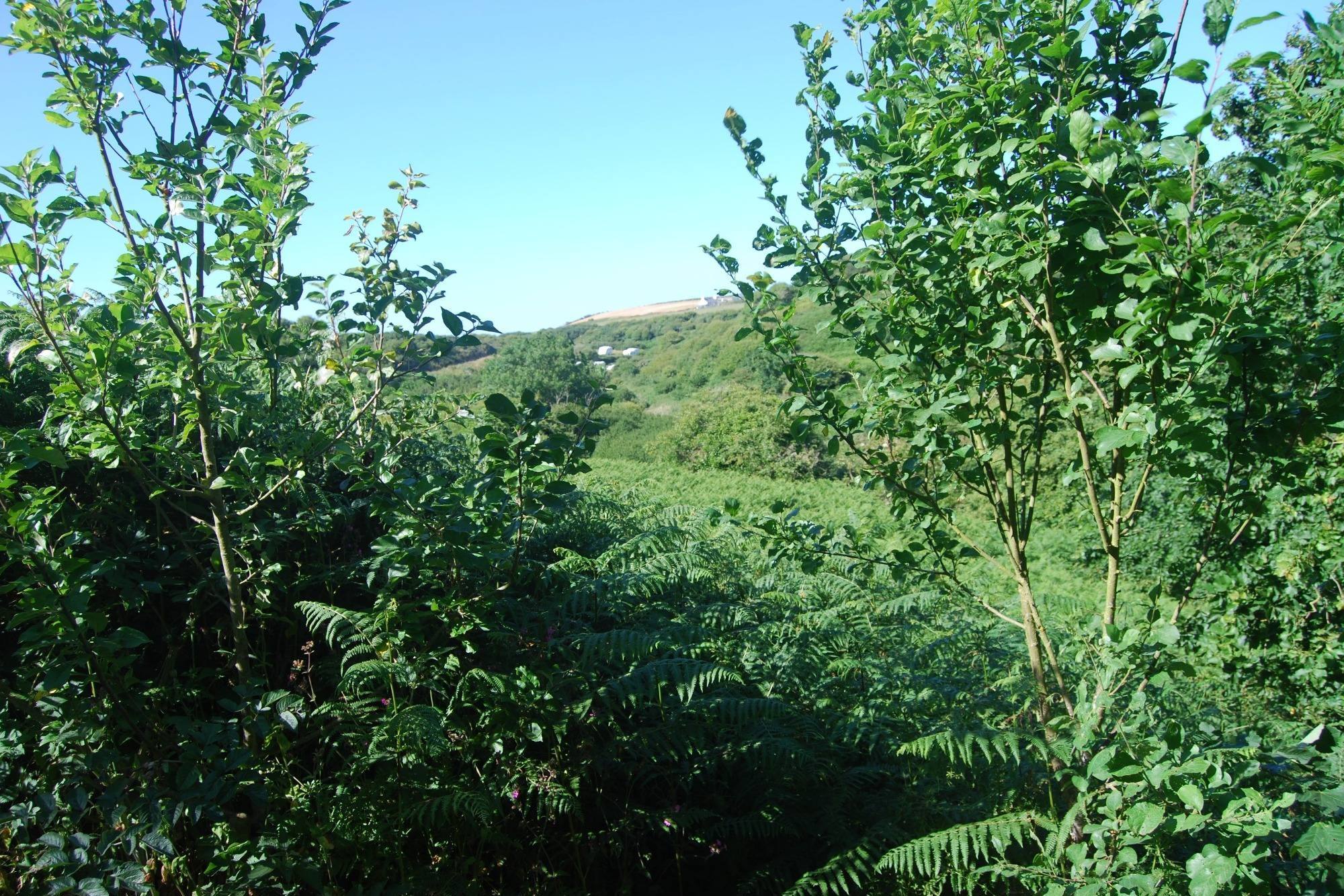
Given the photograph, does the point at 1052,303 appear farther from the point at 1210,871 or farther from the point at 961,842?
the point at 961,842

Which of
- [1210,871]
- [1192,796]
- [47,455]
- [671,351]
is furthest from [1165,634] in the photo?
[671,351]

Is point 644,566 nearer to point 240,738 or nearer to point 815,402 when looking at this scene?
point 815,402

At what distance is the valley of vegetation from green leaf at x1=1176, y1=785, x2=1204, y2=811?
52 millimetres

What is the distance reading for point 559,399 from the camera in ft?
90.3

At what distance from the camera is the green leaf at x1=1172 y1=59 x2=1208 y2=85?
5.55 feet

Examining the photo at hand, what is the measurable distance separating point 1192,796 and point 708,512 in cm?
141

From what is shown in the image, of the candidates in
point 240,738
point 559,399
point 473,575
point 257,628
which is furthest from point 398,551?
point 559,399

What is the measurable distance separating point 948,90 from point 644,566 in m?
2.35

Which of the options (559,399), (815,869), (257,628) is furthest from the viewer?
(559,399)

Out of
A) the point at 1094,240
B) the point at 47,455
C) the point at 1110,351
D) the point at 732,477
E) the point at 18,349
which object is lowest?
the point at 732,477

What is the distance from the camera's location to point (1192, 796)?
147 centimetres

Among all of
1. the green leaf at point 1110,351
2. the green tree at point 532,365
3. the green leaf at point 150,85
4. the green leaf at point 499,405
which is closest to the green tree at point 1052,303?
the green leaf at point 1110,351

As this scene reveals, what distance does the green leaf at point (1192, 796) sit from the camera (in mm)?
1454

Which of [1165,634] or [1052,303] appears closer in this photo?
[1165,634]
